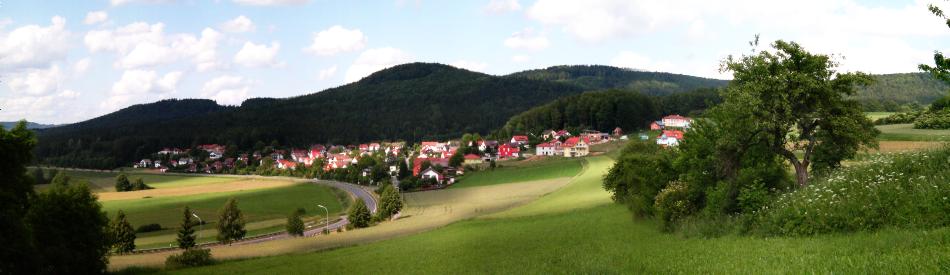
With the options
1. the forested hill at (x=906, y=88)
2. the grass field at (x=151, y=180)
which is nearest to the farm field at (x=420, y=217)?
the grass field at (x=151, y=180)

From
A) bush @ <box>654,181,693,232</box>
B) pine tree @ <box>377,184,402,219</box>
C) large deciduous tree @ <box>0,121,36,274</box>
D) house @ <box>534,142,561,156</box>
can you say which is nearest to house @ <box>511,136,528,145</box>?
house @ <box>534,142,561,156</box>

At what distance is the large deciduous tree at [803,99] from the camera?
2316 cm

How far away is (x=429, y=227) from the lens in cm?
4644

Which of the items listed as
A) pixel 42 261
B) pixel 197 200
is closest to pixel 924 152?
pixel 42 261

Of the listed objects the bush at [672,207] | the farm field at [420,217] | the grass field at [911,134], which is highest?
the grass field at [911,134]

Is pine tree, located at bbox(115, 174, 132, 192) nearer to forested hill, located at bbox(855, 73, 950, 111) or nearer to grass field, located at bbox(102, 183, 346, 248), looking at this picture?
grass field, located at bbox(102, 183, 346, 248)

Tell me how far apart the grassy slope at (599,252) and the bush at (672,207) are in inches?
26.0

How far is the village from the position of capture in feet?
348

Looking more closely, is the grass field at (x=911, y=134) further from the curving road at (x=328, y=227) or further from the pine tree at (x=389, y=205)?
the curving road at (x=328, y=227)

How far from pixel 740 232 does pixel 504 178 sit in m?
65.5

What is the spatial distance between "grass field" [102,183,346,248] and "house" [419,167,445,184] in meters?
14.7

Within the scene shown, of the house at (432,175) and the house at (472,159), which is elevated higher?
the house at (472,159)

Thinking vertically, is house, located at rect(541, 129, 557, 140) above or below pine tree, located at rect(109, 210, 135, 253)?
above

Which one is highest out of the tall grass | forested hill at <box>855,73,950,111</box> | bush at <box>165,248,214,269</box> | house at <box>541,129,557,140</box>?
forested hill at <box>855,73,950,111</box>
